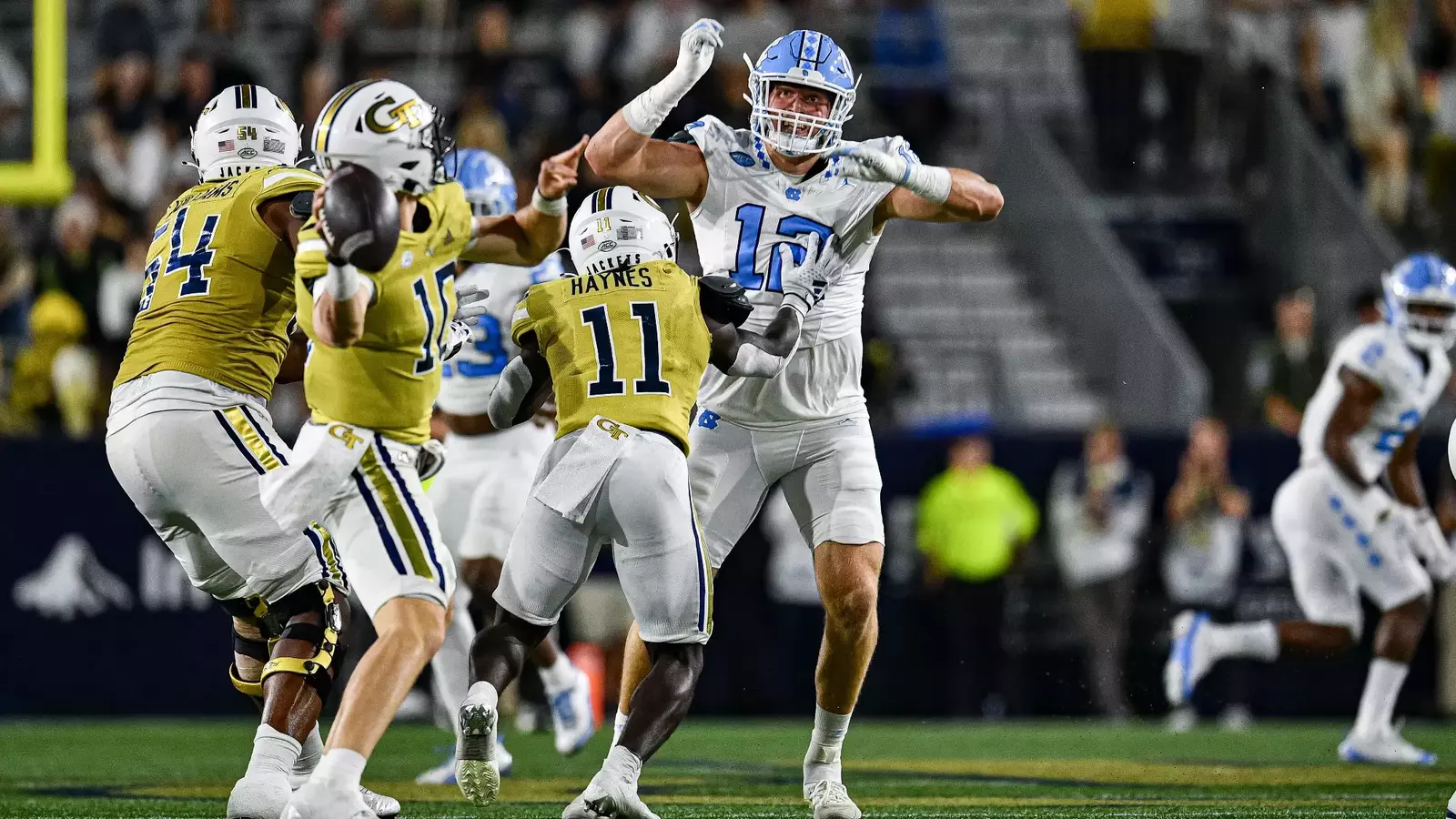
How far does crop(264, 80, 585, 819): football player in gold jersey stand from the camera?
502 centimetres

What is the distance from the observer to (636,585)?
5.51 metres

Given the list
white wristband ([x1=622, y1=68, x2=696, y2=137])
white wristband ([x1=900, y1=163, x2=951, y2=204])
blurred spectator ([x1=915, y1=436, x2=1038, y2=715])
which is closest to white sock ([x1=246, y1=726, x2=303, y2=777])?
white wristband ([x1=622, y1=68, x2=696, y2=137])

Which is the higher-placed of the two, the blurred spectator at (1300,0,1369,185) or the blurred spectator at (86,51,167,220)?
the blurred spectator at (1300,0,1369,185)

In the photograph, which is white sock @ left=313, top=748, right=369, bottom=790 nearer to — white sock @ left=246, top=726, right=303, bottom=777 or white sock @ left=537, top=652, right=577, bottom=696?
white sock @ left=246, top=726, right=303, bottom=777

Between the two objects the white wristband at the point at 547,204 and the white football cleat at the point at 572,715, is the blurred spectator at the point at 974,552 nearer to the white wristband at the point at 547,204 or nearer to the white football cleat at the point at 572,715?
the white football cleat at the point at 572,715

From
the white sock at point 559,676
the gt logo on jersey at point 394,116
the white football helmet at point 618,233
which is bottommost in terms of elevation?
the white sock at point 559,676

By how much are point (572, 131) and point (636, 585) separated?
9.14 m

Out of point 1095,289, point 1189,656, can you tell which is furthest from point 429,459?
point 1095,289

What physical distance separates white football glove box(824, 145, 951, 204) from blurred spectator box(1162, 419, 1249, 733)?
618cm

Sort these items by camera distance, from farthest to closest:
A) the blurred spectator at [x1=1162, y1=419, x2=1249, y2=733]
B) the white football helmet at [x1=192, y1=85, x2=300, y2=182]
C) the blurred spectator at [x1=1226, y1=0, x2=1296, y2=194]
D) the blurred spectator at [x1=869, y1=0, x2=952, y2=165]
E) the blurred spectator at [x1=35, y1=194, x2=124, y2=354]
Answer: the blurred spectator at [x1=1226, y1=0, x2=1296, y2=194], the blurred spectator at [x1=869, y1=0, x2=952, y2=165], the blurred spectator at [x1=35, y1=194, x2=124, y2=354], the blurred spectator at [x1=1162, y1=419, x2=1249, y2=733], the white football helmet at [x1=192, y1=85, x2=300, y2=182]

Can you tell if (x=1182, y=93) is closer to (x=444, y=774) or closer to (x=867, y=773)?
(x=867, y=773)

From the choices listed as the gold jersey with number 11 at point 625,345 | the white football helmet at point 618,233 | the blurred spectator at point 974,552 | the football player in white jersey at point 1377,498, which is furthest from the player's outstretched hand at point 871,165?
the blurred spectator at point 974,552

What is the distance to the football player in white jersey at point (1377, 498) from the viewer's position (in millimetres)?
9219

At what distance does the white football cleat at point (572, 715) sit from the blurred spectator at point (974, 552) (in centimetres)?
440
